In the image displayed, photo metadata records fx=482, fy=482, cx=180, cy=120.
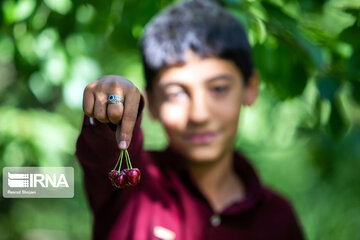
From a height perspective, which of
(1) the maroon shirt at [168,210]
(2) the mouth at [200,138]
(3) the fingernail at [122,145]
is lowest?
(1) the maroon shirt at [168,210]

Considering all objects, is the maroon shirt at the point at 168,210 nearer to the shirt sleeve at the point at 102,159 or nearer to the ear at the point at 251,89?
the shirt sleeve at the point at 102,159

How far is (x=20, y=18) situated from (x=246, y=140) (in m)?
1.73

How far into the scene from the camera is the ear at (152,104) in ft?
4.75

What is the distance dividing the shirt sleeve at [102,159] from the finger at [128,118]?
60 mm

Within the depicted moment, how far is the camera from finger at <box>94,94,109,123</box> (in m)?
0.76

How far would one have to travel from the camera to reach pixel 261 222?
145cm

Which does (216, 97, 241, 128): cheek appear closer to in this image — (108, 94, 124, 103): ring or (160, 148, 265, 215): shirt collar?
(160, 148, 265, 215): shirt collar

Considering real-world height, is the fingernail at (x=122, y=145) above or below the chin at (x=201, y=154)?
above

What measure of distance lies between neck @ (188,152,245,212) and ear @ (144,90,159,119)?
19 cm

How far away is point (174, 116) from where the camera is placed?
4.33 feet


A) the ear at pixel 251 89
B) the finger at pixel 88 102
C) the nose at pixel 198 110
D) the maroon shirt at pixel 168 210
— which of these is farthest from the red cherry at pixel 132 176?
the ear at pixel 251 89

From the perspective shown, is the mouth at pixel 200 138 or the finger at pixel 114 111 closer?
the finger at pixel 114 111

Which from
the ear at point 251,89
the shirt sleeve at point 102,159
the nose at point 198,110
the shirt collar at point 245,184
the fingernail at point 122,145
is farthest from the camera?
the ear at point 251,89

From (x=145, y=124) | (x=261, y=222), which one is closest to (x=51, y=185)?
(x=261, y=222)
